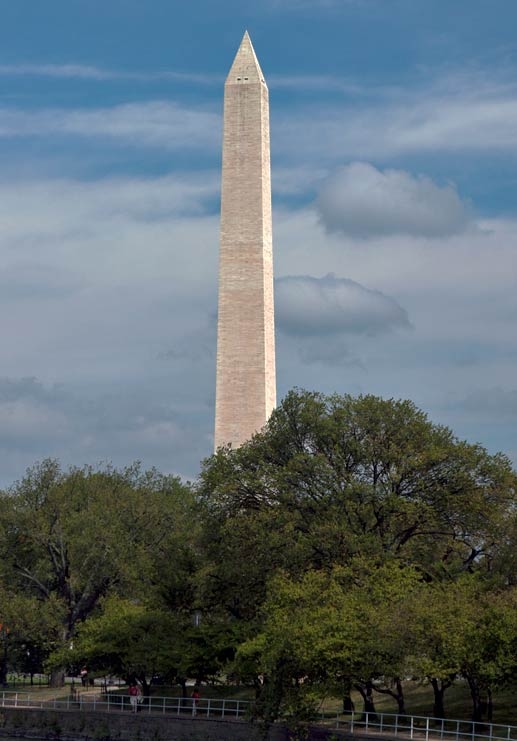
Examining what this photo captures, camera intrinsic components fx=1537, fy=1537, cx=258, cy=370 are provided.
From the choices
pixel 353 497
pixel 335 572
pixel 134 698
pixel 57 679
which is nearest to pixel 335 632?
pixel 335 572

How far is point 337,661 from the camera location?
53812mm

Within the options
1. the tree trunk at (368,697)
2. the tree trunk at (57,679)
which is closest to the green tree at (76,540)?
the tree trunk at (57,679)

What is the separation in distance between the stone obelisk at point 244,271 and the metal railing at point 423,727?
973 inches

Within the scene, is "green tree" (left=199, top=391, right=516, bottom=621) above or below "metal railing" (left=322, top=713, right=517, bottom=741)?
above

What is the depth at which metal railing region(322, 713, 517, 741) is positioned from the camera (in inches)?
1948

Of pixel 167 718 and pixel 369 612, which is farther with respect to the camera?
pixel 167 718

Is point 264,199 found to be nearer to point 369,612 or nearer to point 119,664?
point 119,664

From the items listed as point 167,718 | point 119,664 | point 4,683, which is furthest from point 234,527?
point 4,683

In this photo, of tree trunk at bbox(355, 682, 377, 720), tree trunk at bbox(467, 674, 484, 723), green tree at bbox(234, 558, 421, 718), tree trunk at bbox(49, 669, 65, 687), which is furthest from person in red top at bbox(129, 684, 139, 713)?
tree trunk at bbox(467, 674, 484, 723)

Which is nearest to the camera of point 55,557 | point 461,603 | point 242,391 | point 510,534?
point 461,603

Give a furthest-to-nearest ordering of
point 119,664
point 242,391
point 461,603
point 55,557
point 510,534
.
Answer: point 55,557, point 242,391, point 119,664, point 510,534, point 461,603

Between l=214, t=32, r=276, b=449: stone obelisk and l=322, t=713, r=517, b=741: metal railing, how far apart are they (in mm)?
24707

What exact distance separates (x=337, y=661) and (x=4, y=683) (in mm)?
41631

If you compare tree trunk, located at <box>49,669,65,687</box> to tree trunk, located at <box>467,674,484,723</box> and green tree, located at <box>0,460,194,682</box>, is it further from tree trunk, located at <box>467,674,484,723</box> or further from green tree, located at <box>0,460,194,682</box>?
tree trunk, located at <box>467,674,484,723</box>
